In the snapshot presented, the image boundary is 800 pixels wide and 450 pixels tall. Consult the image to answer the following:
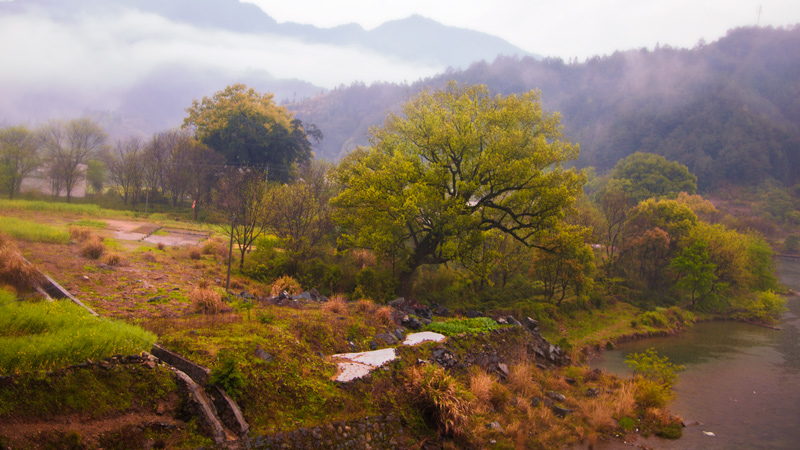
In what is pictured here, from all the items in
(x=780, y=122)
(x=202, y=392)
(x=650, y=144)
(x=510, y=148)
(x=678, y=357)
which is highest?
(x=780, y=122)

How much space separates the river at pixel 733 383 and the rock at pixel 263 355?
949 cm

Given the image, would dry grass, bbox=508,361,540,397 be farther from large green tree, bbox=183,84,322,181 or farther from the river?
Result: large green tree, bbox=183,84,322,181

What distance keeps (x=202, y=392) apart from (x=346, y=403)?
3.16 m

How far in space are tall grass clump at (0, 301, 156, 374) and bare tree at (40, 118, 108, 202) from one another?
1948 inches

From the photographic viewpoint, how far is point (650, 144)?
5059 inches

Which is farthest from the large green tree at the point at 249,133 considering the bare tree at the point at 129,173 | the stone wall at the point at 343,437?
the stone wall at the point at 343,437

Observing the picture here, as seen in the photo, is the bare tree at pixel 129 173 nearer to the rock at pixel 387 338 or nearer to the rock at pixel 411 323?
the rock at pixel 411 323

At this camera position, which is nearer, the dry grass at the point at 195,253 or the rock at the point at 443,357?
the rock at the point at 443,357

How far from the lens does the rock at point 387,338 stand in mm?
13763

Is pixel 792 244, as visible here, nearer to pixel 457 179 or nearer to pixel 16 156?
pixel 457 179

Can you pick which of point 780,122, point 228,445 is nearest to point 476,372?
point 228,445

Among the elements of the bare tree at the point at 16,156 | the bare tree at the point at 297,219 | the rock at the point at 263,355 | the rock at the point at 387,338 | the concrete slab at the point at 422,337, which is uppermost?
the bare tree at the point at 16,156

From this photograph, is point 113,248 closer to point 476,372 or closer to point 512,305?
point 476,372

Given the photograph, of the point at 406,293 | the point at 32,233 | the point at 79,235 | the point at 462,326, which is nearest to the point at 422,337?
the point at 462,326
